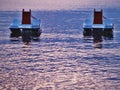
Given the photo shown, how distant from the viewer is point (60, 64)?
161 ft

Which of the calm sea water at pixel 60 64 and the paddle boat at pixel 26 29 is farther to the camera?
the paddle boat at pixel 26 29

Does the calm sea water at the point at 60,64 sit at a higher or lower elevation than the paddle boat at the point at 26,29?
lower

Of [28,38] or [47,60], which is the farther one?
[28,38]

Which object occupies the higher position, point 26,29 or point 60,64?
point 26,29

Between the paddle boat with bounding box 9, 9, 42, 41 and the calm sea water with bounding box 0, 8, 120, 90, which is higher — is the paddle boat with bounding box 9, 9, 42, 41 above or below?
above

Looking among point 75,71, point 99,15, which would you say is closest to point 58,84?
point 75,71

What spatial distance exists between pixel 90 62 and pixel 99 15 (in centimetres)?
2759

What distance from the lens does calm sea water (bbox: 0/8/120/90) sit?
131 feet

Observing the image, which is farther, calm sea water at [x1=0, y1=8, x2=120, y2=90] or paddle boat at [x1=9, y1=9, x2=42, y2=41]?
paddle boat at [x1=9, y1=9, x2=42, y2=41]

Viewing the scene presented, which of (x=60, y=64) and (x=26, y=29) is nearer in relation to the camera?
(x=60, y=64)

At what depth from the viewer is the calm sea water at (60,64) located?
39781 mm

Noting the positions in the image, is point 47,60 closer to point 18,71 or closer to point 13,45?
point 18,71

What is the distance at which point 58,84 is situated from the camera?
131 ft

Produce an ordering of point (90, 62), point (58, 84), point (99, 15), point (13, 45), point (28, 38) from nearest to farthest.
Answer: point (58, 84)
point (90, 62)
point (13, 45)
point (28, 38)
point (99, 15)
